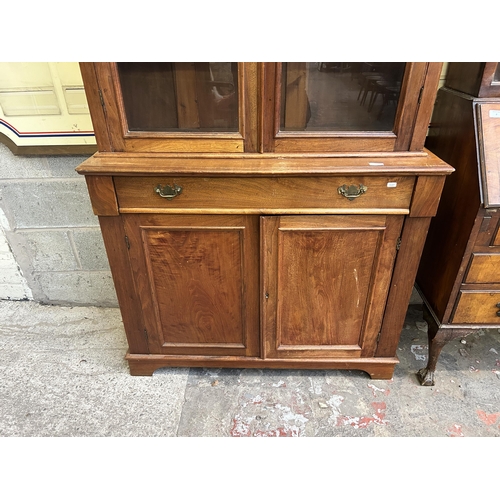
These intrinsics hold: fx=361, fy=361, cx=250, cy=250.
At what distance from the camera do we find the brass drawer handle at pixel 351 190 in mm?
1279

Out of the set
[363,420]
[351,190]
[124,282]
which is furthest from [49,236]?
[363,420]

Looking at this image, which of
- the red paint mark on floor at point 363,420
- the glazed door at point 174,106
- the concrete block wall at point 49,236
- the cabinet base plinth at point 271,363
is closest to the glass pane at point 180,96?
the glazed door at point 174,106

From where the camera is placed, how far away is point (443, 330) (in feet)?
5.13

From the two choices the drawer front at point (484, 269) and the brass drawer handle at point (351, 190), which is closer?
the brass drawer handle at point (351, 190)

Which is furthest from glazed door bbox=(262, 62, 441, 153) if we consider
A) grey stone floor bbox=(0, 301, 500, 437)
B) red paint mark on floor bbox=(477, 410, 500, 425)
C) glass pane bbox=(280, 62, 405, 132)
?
red paint mark on floor bbox=(477, 410, 500, 425)

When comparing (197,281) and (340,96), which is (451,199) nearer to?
(340,96)

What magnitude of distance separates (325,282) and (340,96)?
706mm

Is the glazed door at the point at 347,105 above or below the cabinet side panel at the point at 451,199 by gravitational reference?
above

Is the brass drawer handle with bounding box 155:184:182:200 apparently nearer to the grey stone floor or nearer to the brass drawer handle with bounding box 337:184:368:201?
the brass drawer handle with bounding box 337:184:368:201

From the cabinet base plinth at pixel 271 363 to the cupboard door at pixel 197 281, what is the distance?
4 centimetres

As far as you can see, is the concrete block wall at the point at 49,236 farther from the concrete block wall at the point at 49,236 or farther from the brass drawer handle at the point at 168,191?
the brass drawer handle at the point at 168,191

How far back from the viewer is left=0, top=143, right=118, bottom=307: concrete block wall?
1874 millimetres

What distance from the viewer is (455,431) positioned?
1513 mm

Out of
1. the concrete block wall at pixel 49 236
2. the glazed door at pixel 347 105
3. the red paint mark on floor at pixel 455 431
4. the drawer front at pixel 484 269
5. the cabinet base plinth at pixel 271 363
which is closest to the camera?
the glazed door at pixel 347 105
